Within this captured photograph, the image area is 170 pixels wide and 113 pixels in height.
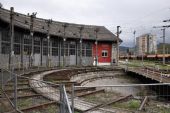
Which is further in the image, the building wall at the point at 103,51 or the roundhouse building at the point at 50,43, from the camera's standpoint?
the building wall at the point at 103,51

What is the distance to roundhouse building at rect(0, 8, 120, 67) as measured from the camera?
3212 centimetres

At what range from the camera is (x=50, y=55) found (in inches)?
1688

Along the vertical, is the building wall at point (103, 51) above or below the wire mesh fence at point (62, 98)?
above

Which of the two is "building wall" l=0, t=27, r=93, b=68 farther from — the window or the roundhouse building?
the window

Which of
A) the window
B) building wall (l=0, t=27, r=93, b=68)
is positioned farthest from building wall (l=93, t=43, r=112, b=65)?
building wall (l=0, t=27, r=93, b=68)

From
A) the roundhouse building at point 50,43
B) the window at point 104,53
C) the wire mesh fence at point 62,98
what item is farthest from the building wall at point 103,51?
the wire mesh fence at point 62,98

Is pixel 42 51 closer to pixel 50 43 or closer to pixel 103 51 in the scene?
pixel 50 43

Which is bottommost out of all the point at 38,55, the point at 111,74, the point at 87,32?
the point at 111,74

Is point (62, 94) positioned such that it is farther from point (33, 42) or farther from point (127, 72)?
point (127, 72)

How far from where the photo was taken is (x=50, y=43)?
43.7m

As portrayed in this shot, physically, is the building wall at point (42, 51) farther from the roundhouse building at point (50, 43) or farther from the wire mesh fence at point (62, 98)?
the wire mesh fence at point (62, 98)

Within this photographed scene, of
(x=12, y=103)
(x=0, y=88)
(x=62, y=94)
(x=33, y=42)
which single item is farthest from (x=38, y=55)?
(x=62, y=94)

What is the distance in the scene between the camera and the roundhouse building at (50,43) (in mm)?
32125

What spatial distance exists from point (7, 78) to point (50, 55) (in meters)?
28.3
